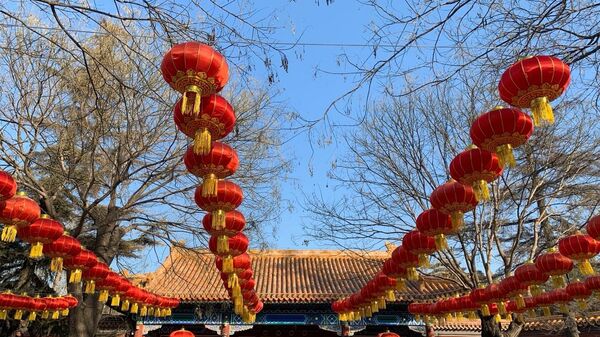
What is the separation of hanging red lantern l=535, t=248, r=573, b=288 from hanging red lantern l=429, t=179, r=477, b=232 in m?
2.35

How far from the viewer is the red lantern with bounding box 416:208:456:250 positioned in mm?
5145

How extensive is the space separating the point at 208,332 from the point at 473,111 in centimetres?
890

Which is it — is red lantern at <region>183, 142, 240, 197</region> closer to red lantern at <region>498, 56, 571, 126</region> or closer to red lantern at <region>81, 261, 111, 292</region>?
red lantern at <region>498, 56, 571, 126</region>

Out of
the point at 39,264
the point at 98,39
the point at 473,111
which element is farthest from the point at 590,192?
the point at 39,264

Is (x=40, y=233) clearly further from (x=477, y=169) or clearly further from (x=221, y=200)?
(x=477, y=169)

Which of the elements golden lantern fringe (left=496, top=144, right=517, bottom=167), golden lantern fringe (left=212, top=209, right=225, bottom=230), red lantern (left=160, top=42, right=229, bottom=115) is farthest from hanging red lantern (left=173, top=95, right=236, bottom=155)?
golden lantern fringe (left=496, top=144, right=517, bottom=167)

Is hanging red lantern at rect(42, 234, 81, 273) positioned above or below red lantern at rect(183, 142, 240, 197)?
below

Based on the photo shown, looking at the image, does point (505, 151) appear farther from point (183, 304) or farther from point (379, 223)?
point (183, 304)

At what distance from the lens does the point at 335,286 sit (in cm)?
1312

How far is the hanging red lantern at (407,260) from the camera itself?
638 cm

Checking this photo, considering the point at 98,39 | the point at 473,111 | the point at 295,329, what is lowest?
the point at 295,329

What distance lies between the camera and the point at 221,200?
16.1 ft

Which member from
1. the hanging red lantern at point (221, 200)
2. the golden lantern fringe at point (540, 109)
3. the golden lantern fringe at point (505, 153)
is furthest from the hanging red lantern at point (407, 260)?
the golden lantern fringe at point (540, 109)

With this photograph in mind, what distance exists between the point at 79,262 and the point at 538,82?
6.21 m
